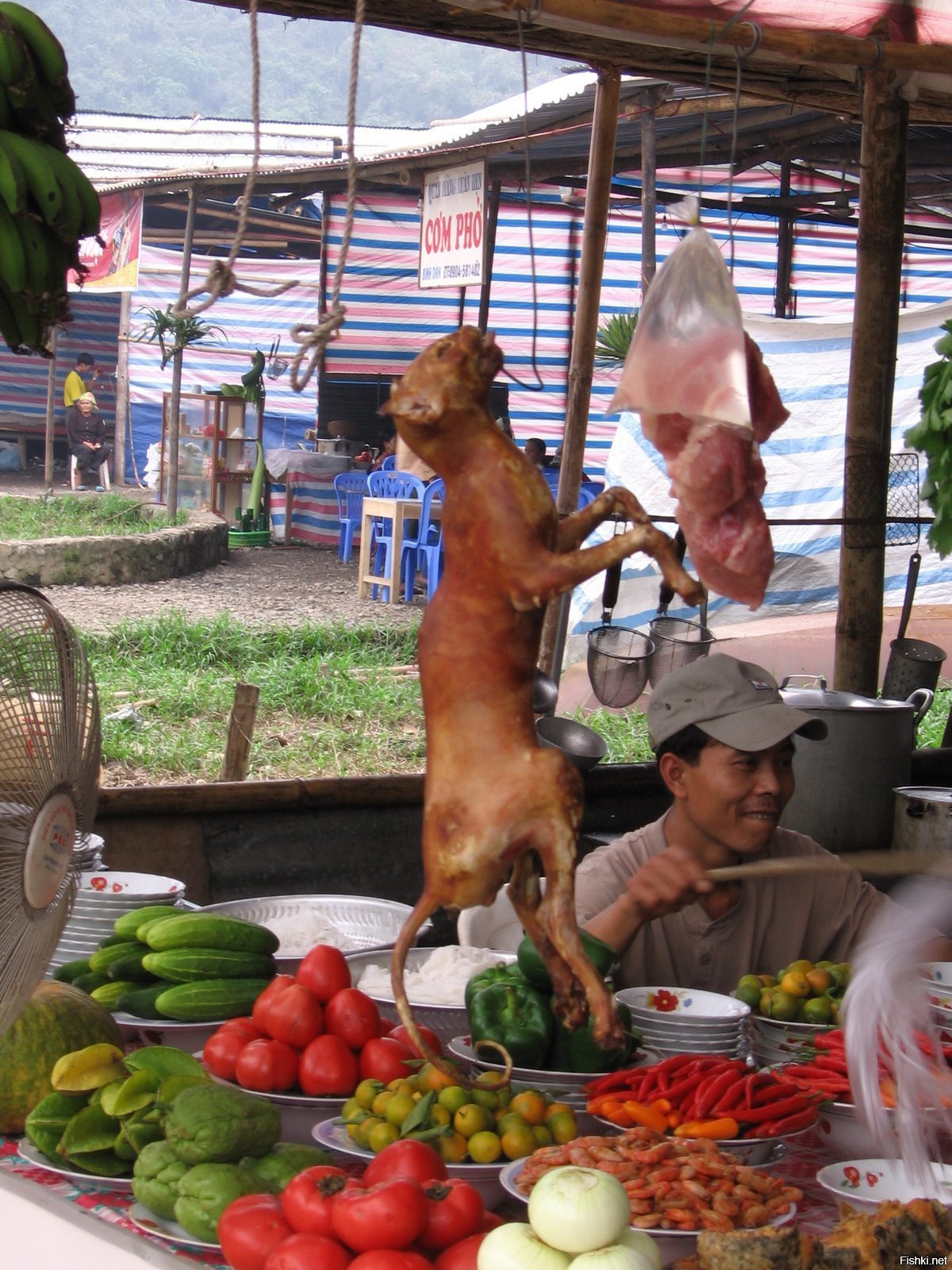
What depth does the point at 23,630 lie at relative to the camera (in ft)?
7.04

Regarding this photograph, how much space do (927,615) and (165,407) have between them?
9.78 m

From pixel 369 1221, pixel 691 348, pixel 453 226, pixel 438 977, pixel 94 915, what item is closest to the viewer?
pixel 369 1221

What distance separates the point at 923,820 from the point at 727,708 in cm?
137

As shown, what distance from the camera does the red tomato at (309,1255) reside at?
1600 millimetres

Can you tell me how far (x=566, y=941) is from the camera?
68.7 inches

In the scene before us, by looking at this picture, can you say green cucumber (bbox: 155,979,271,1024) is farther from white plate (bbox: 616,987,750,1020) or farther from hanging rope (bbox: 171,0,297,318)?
hanging rope (bbox: 171,0,297,318)

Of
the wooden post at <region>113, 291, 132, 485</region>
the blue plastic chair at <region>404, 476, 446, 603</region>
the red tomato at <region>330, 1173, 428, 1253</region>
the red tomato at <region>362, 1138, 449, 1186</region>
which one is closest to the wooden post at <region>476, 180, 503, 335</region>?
the blue plastic chair at <region>404, 476, 446, 603</region>

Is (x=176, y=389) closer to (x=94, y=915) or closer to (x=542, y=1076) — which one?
(x=94, y=915)

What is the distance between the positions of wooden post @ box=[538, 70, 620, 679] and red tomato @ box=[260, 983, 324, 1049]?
229 cm

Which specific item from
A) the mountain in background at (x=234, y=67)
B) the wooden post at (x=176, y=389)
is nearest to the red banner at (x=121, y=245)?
the wooden post at (x=176, y=389)

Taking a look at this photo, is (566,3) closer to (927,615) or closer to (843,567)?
(843,567)

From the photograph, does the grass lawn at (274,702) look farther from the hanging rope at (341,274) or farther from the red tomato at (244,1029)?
the hanging rope at (341,274)

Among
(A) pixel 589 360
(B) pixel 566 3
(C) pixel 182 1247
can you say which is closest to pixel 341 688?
(A) pixel 589 360

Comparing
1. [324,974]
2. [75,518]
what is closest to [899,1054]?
[324,974]
